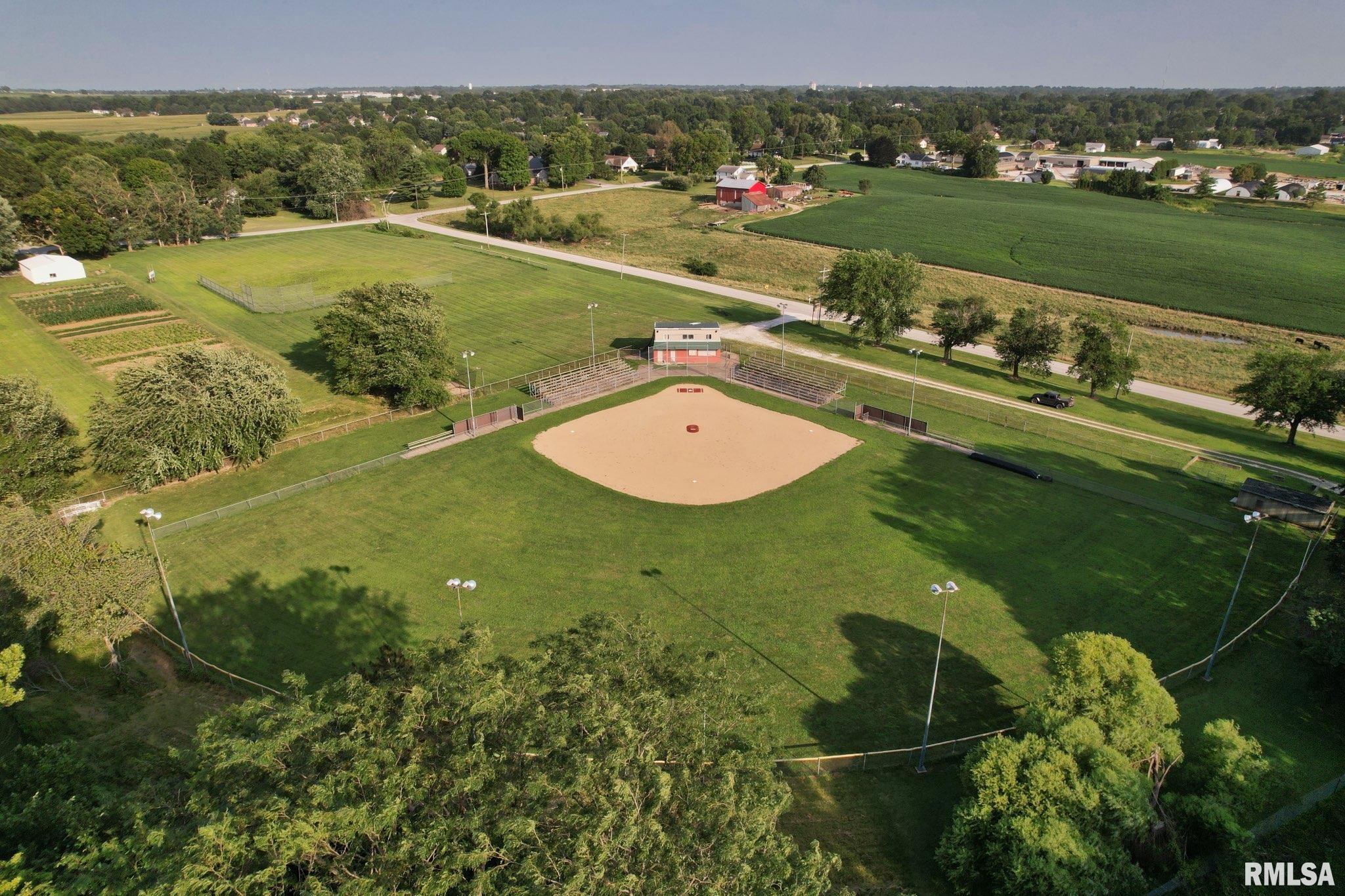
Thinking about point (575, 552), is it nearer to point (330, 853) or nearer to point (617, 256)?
point (330, 853)

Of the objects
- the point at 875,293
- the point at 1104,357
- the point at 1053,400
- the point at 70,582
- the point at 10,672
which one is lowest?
the point at 1053,400

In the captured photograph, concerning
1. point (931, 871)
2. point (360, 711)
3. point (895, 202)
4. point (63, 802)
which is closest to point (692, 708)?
point (360, 711)

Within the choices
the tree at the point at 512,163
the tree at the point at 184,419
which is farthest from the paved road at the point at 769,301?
the tree at the point at 184,419

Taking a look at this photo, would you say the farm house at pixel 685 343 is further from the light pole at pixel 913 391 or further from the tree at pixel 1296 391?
the tree at pixel 1296 391

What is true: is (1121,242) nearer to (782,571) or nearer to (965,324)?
(965,324)

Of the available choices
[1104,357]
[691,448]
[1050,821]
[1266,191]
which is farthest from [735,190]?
[1050,821]

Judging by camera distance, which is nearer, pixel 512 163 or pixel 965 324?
pixel 965 324

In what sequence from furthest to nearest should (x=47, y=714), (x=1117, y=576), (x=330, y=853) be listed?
(x=1117, y=576) < (x=47, y=714) < (x=330, y=853)
